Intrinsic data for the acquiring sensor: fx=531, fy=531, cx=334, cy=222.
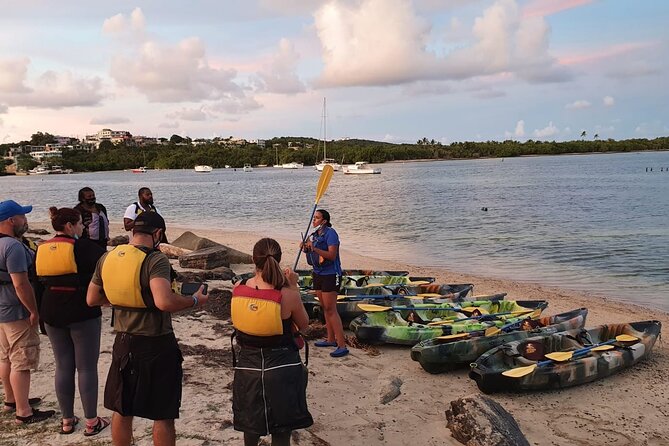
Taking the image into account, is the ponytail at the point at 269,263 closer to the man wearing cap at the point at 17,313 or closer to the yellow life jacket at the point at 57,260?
the yellow life jacket at the point at 57,260

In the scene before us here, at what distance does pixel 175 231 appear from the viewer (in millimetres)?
26000

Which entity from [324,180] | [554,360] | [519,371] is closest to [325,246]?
[519,371]

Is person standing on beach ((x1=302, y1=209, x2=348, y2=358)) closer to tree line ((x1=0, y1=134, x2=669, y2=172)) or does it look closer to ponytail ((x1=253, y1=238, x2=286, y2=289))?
ponytail ((x1=253, y1=238, x2=286, y2=289))

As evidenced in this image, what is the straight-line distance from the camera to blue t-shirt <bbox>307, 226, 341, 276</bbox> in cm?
680

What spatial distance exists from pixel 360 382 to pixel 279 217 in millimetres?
27954

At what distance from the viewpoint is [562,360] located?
664 cm

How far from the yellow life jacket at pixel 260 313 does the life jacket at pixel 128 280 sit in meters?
0.59

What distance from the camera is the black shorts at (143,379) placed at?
11.5 feet

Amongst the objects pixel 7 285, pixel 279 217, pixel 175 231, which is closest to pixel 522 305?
pixel 7 285

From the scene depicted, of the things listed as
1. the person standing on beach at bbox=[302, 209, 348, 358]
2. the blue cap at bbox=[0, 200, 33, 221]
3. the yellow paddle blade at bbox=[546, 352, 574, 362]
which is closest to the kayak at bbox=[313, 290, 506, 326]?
the person standing on beach at bbox=[302, 209, 348, 358]

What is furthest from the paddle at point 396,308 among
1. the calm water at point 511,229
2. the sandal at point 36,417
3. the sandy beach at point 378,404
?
the calm water at point 511,229

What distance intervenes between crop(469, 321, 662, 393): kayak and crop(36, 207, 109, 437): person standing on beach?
4234 mm

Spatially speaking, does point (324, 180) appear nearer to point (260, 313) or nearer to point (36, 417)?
point (36, 417)

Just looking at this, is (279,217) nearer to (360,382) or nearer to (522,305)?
(522,305)
